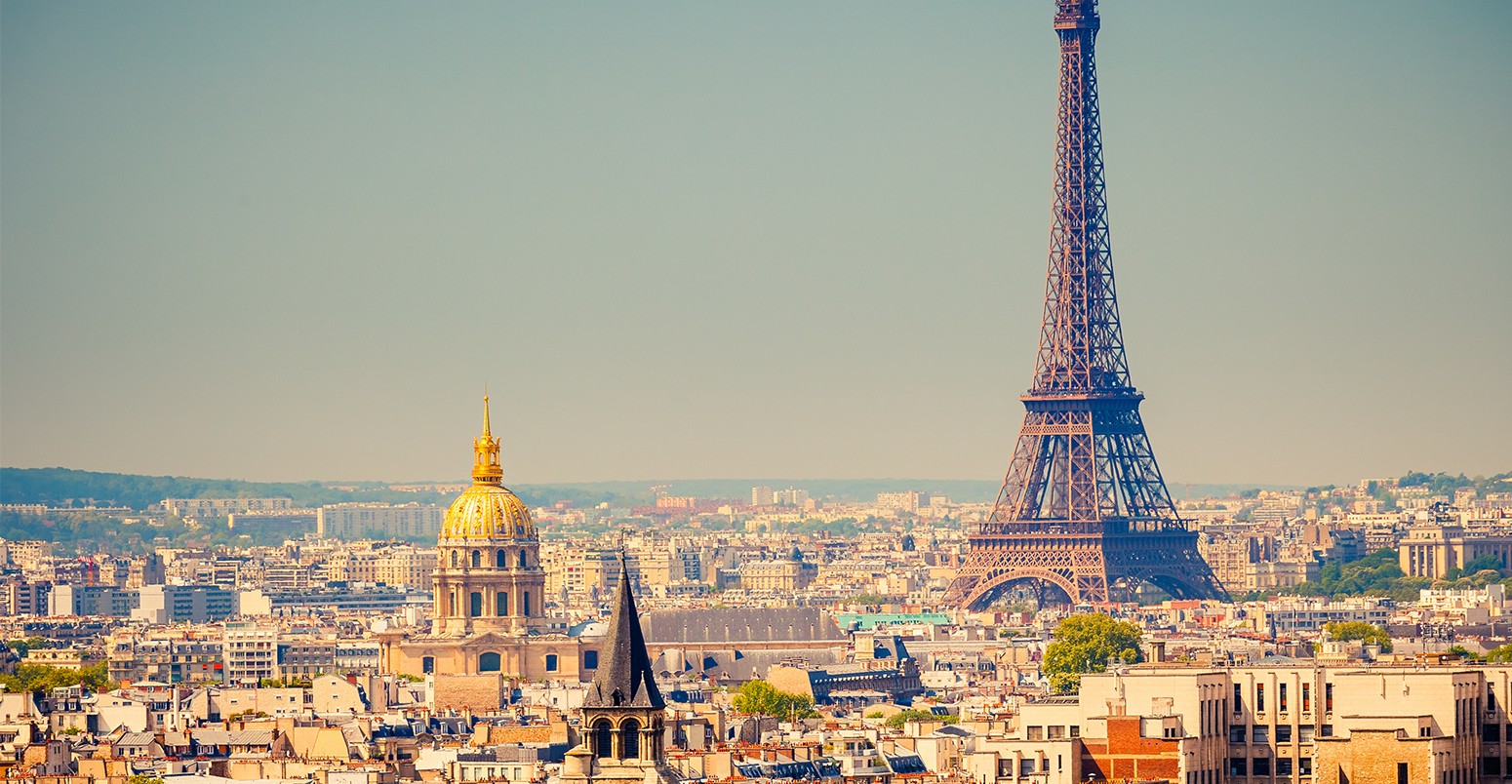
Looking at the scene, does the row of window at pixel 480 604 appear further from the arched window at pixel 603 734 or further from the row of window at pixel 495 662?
the arched window at pixel 603 734

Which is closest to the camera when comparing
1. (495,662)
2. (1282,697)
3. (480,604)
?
(1282,697)

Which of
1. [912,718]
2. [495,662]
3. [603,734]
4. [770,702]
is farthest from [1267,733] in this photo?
[495,662]

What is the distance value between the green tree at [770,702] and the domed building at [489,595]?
91.6ft

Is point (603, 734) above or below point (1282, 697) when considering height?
below

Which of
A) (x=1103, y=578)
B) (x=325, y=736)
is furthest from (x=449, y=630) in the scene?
(x=325, y=736)

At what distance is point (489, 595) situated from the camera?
167 metres

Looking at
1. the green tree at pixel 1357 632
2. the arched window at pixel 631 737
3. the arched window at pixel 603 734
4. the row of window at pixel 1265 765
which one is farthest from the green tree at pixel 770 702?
the row of window at pixel 1265 765

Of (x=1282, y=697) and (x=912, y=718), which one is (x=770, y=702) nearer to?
(x=912, y=718)

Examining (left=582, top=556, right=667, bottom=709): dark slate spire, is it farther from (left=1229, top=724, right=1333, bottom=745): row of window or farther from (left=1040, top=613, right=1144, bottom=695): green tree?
(left=1040, top=613, right=1144, bottom=695): green tree

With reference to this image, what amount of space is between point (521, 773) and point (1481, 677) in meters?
37.1

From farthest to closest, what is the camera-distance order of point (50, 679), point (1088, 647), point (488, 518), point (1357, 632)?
1. point (488, 518)
2. point (1357, 632)
3. point (50, 679)
4. point (1088, 647)

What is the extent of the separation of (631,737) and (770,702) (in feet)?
197

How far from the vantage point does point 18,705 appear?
117 meters

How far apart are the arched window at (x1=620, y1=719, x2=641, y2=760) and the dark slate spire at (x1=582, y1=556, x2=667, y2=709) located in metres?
0.29
